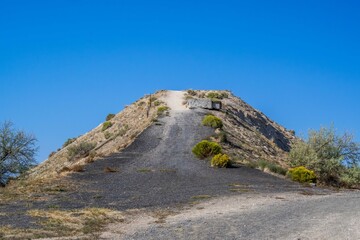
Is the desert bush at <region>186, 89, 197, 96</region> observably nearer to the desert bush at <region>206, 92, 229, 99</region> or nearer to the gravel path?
the desert bush at <region>206, 92, 229, 99</region>

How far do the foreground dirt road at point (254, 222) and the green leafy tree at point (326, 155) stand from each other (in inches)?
564

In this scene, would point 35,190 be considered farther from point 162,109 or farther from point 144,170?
point 162,109

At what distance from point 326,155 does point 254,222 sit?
73.2 ft

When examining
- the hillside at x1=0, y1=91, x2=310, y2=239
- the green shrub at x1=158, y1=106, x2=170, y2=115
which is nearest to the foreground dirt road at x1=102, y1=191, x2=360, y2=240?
the hillside at x1=0, y1=91, x2=310, y2=239

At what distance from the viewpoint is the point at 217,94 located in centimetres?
7481

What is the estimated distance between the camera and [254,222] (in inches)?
569

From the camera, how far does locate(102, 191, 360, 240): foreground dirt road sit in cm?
1277

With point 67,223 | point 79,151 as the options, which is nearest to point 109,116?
point 79,151

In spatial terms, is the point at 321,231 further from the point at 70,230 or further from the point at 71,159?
the point at 71,159

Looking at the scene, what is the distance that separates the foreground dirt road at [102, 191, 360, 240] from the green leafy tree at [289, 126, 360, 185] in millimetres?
14321

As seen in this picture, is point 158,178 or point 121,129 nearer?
point 158,178

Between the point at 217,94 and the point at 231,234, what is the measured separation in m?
62.6

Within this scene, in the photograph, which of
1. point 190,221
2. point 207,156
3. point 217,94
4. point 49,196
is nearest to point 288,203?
point 190,221

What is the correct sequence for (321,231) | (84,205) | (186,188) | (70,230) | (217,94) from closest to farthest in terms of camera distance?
1. (321,231)
2. (70,230)
3. (84,205)
4. (186,188)
5. (217,94)
